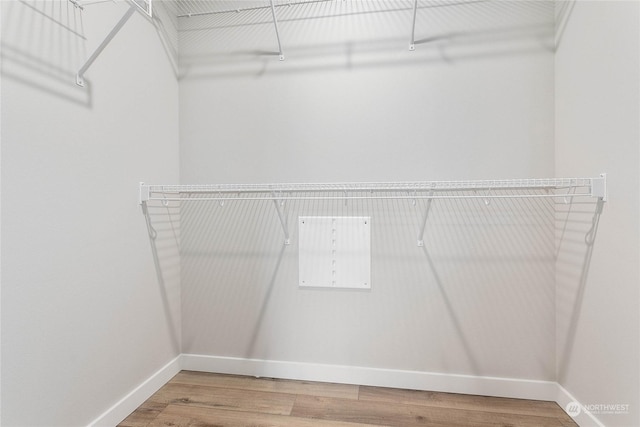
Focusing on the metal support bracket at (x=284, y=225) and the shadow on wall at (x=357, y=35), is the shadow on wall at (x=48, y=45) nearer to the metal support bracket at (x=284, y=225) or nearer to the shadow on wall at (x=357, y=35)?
the shadow on wall at (x=357, y=35)

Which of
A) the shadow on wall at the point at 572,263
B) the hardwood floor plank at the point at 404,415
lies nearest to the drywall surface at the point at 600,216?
the shadow on wall at the point at 572,263

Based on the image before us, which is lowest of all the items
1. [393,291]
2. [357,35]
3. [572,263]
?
[393,291]

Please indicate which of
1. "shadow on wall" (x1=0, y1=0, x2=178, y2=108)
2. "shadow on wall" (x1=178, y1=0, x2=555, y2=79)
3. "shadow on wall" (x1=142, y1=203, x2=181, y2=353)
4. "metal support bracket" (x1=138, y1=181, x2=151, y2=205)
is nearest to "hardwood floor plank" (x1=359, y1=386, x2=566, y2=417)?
"shadow on wall" (x1=142, y1=203, x2=181, y2=353)

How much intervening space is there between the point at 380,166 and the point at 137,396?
168 cm

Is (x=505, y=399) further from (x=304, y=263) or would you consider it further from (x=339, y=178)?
(x=339, y=178)

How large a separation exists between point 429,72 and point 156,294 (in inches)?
73.6

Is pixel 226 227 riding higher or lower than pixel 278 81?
lower

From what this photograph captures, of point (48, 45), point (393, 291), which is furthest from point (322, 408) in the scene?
point (48, 45)

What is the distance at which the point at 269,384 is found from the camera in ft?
5.75

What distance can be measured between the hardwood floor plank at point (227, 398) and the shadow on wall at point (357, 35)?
1746 mm

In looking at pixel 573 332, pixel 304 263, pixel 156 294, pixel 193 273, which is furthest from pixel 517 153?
pixel 156 294

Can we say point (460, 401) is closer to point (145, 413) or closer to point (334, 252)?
point (334, 252)

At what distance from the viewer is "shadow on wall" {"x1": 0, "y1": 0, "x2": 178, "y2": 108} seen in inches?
40.9

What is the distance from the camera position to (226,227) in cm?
187
